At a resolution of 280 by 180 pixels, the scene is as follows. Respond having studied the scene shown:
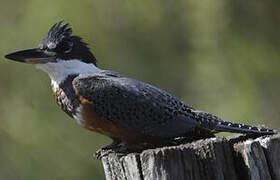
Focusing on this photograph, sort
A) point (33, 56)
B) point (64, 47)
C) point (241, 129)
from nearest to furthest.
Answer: point (241, 129)
point (33, 56)
point (64, 47)

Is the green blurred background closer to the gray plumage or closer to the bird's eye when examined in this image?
the bird's eye

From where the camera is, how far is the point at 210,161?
9.84 feet

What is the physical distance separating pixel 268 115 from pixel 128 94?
10.3ft

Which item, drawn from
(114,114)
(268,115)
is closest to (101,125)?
(114,114)

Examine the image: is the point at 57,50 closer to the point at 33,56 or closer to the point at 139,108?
the point at 33,56

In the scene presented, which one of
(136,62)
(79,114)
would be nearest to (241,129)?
(79,114)

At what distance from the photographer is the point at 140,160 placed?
302 centimetres

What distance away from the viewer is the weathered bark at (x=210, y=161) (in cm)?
294

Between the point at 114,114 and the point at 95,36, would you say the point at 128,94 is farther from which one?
the point at 95,36

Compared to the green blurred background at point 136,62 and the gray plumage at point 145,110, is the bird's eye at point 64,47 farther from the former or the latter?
the green blurred background at point 136,62

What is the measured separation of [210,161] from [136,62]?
4.44m

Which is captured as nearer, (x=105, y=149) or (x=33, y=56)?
(x=105, y=149)

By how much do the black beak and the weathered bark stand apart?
1642mm

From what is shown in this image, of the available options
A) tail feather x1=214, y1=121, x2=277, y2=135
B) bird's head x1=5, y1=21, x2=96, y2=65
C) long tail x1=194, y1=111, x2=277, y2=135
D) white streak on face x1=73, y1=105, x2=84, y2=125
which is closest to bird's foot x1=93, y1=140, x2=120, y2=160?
white streak on face x1=73, y1=105, x2=84, y2=125
